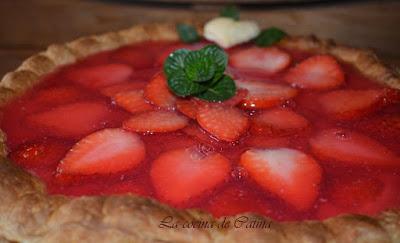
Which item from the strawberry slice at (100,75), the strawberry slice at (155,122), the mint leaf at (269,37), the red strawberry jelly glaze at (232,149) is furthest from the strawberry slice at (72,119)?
the mint leaf at (269,37)

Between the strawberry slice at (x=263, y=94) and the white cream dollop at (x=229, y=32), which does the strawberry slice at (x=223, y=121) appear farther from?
the white cream dollop at (x=229, y=32)

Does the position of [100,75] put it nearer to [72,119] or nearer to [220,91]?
[72,119]

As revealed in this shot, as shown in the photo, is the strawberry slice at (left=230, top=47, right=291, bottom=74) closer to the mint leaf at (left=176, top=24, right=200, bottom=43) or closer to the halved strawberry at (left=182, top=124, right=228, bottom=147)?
the mint leaf at (left=176, top=24, right=200, bottom=43)

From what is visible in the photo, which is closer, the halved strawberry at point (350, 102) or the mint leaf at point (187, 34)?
the halved strawberry at point (350, 102)

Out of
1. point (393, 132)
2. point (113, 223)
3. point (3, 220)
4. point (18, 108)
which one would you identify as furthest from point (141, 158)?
point (393, 132)

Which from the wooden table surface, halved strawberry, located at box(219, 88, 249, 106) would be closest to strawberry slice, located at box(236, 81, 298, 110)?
halved strawberry, located at box(219, 88, 249, 106)

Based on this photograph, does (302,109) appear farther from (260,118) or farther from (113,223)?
(113,223)
